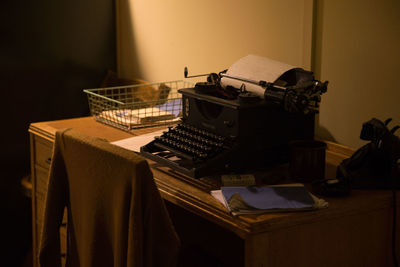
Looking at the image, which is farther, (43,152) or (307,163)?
(43,152)

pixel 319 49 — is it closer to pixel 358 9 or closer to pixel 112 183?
pixel 358 9

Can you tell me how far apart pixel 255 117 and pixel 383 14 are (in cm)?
57

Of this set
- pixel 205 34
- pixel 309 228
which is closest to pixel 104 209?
pixel 309 228

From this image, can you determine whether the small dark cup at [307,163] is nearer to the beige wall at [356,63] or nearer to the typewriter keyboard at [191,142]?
the typewriter keyboard at [191,142]

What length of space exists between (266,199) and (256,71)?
1.56ft

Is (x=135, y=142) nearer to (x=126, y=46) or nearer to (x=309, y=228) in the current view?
(x=309, y=228)

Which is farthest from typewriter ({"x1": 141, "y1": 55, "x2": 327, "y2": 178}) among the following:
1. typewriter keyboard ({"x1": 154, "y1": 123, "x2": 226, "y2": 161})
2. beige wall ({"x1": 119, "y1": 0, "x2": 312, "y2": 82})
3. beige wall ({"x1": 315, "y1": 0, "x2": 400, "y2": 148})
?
beige wall ({"x1": 119, "y1": 0, "x2": 312, "y2": 82})

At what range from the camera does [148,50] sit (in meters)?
3.02

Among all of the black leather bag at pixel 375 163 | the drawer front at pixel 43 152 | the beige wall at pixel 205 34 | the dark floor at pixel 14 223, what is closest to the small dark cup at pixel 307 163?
the black leather bag at pixel 375 163

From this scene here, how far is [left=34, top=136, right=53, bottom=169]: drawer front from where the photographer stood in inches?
89.4

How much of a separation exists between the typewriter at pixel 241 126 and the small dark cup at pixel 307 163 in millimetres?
110

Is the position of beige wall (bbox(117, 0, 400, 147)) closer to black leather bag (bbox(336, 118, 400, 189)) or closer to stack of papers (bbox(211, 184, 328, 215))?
black leather bag (bbox(336, 118, 400, 189))

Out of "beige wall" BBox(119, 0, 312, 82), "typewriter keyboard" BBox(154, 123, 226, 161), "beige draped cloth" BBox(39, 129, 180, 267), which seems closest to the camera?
"beige draped cloth" BBox(39, 129, 180, 267)

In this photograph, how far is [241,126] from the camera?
169 cm
